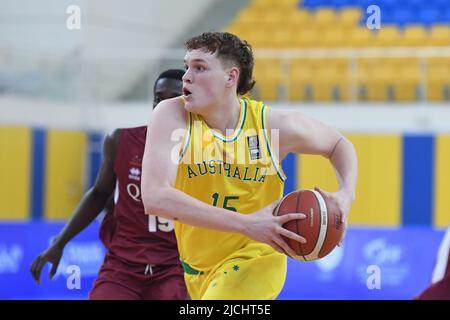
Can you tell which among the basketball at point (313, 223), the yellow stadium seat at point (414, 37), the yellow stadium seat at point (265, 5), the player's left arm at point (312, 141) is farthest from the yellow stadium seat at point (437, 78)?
the basketball at point (313, 223)

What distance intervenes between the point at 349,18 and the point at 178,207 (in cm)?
1390

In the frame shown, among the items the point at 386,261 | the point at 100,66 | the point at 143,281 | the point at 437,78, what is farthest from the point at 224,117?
the point at 100,66

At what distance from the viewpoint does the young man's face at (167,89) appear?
539cm

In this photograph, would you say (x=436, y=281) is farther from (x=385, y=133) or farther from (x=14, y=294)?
(x=385, y=133)

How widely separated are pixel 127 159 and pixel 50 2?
11.6 metres

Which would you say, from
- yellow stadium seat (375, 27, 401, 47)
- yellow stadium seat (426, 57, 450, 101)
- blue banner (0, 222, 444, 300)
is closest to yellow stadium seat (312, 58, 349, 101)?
yellow stadium seat (375, 27, 401, 47)

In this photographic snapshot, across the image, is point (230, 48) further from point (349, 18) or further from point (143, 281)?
point (349, 18)

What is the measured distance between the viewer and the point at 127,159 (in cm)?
567

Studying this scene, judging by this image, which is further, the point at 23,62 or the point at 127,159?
the point at 23,62

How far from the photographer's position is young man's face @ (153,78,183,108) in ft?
17.7

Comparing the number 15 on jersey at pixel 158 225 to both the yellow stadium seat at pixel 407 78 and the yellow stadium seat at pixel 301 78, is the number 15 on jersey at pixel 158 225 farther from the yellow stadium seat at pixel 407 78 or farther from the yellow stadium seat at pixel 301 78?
the yellow stadium seat at pixel 301 78

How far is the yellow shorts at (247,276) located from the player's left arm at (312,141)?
0.52 metres
